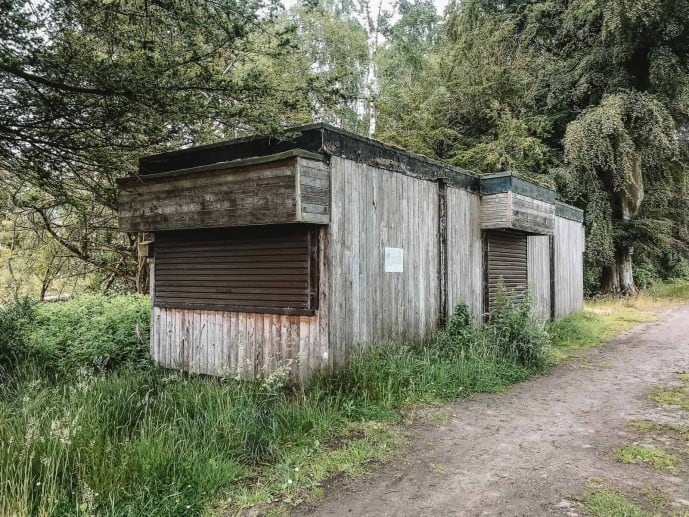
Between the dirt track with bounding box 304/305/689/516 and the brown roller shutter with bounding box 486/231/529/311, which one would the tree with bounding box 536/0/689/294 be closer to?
the brown roller shutter with bounding box 486/231/529/311

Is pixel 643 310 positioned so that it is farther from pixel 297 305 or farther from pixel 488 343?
pixel 297 305

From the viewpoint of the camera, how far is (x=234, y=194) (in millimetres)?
5449

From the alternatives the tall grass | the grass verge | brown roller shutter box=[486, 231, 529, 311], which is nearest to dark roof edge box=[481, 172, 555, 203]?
brown roller shutter box=[486, 231, 529, 311]

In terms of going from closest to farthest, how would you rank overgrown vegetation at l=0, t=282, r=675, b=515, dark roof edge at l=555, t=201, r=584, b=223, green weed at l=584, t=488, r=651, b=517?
1. green weed at l=584, t=488, r=651, b=517
2. overgrown vegetation at l=0, t=282, r=675, b=515
3. dark roof edge at l=555, t=201, r=584, b=223

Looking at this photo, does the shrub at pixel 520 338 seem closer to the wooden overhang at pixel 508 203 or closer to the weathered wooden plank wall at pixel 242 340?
the wooden overhang at pixel 508 203

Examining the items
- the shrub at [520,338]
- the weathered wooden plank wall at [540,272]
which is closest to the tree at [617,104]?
the weathered wooden plank wall at [540,272]

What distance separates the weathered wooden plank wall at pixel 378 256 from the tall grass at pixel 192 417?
0.31 meters

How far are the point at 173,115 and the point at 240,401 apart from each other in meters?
2.66

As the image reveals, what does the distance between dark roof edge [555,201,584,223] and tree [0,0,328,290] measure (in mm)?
9026

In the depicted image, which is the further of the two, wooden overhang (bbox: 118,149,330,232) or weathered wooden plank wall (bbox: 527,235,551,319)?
weathered wooden plank wall (bbox: 527,235,551,319)

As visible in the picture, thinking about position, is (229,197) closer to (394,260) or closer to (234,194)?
(234,194)

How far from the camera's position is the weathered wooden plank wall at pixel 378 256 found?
5.47 m

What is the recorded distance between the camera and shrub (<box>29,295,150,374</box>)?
278 inches

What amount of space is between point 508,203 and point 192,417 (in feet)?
19.5
